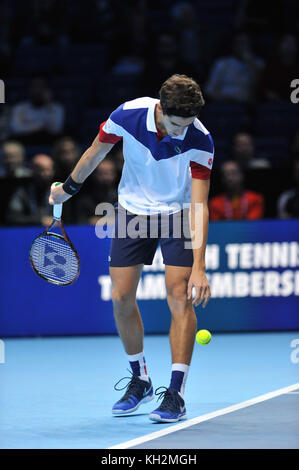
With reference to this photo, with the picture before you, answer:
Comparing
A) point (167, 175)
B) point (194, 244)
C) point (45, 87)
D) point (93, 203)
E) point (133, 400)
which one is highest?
point (45, 87)

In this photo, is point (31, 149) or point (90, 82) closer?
point (31, 149)

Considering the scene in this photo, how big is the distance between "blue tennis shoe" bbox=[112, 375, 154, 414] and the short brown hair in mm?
1701

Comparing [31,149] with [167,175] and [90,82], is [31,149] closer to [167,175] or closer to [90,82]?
[90,82]

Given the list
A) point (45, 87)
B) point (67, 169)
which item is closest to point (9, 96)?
point (45, 87)

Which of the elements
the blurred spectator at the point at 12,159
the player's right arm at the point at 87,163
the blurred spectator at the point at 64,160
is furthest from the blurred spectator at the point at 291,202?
the player's right arm at the point at 87,163

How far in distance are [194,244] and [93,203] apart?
3.80 metres

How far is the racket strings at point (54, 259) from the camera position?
5.70 m

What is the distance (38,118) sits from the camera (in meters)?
11.5

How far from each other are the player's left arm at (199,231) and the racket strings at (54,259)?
29.0 inches

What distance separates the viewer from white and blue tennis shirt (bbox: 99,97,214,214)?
5355 millimetres

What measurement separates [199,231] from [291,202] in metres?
4.00

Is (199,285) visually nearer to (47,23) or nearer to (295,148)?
(295,148)

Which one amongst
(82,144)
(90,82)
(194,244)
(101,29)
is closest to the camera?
(194,244)
